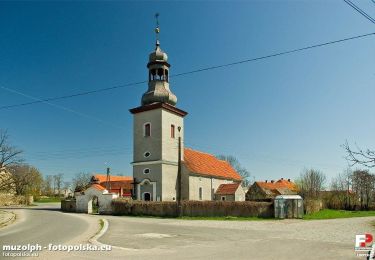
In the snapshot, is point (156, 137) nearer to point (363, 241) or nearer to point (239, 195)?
point (239, 195)

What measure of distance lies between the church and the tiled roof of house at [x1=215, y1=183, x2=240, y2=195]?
356cm

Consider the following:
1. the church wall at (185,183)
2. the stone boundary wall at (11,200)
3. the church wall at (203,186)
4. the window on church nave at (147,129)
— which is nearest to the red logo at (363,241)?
the church wall at (185,183)

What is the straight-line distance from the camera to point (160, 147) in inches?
1478

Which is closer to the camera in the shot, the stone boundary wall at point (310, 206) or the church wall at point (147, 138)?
the stone boundary wall at point (310, 206)

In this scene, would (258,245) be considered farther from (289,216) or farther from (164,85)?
(164,85)

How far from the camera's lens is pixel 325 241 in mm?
15000

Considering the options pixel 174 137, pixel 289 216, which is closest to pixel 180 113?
pixel 174 137

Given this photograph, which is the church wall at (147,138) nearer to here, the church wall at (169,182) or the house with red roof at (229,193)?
the church wall at (169,182)

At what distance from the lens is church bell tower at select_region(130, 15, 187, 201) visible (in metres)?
37.3

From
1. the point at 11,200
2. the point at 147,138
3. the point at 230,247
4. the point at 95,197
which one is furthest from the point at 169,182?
the point at 11,200

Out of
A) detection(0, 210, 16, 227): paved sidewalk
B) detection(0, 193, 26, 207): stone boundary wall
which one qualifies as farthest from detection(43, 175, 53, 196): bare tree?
detection(0, 210, 16, 227): paved sidewalk

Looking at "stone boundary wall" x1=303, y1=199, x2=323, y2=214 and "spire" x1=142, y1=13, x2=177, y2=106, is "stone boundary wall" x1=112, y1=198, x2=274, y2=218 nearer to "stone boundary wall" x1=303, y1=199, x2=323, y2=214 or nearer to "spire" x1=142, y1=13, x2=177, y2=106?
"stone boundary wall" x1=303, y1=199, x2=323, y2=214

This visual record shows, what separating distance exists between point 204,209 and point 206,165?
1470 cm

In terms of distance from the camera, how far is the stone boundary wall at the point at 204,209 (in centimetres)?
3038
